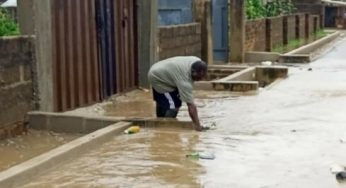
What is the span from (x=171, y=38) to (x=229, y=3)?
562 cm

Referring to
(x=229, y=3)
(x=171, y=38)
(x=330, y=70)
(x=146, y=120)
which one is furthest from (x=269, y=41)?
(x=146, y=120)

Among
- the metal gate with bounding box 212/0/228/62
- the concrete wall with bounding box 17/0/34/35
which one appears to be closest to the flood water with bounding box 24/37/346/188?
the concrete wall with bounding box 17/0/34/35

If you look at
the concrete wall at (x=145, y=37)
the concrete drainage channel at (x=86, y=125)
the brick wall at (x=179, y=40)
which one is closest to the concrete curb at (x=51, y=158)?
the concrete drainage channel at (x=86, y=125)

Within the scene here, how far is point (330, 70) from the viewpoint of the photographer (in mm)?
19016

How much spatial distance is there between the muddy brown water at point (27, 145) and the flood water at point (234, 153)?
0.78 metres

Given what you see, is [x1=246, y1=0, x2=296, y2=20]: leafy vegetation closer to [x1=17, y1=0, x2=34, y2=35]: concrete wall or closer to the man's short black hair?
[x1=17, y1=0, x2=34, y2=35]: concrete wall

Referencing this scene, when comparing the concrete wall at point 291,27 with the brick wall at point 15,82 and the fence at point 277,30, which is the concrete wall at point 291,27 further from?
the brick wall at point 15,82

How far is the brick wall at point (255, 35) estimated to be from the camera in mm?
22141

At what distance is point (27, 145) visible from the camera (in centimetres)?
911

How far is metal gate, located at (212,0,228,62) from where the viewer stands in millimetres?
20844

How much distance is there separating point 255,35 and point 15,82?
14.6 m

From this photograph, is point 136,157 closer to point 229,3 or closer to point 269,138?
point 269,138

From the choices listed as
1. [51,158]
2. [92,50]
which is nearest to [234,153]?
[51,158]

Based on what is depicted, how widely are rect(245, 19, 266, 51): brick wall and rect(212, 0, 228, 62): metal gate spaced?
1.01m
